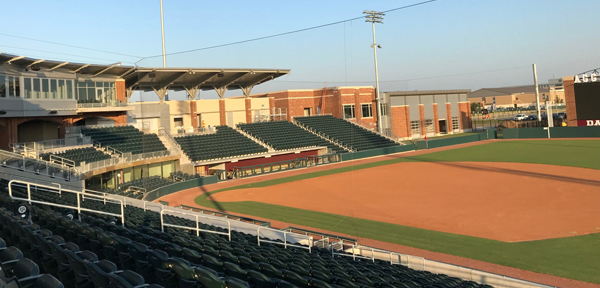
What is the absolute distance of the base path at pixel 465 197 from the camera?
15.8 m

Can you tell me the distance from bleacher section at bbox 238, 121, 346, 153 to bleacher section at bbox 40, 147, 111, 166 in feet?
54.0

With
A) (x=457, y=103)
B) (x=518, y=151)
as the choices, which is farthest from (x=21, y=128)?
(x=457, y=103)

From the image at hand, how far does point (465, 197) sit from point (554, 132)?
31050 mm

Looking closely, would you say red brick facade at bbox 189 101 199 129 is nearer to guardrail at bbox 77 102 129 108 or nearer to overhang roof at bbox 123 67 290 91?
overhang roof at bbox 123 67 290 91

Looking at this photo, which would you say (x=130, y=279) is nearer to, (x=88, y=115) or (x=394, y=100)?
(x=88, y=115)

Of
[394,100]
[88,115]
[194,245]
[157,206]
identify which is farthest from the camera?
[394,100]

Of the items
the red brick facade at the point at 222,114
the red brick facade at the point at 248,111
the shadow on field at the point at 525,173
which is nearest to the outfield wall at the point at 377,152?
the shadow on field at the point at 525,173

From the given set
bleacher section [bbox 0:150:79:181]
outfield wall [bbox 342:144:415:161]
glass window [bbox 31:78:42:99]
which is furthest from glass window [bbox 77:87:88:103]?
outfield wall [bbox 342:144:415:161]

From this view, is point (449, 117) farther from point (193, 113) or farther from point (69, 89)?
point (69, 89)

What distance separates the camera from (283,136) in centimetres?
4238

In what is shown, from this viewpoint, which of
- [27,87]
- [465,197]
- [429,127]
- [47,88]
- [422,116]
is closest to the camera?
[465,197]

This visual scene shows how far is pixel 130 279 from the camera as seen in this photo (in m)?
4.65

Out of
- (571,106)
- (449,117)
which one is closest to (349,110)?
(449,117)

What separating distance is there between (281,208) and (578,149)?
26.4 m
